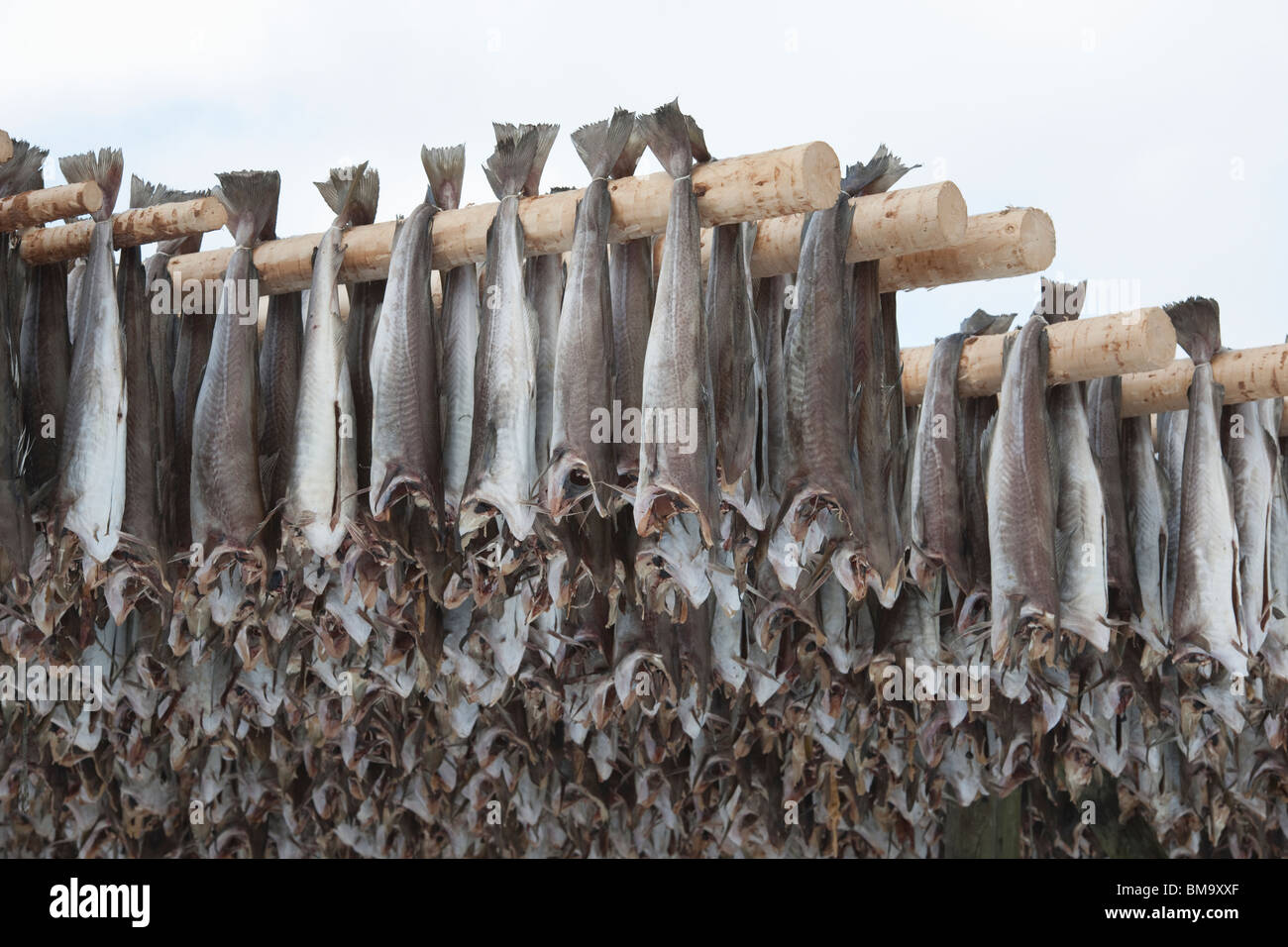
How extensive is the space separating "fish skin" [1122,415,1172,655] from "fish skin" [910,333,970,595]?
2.57ft

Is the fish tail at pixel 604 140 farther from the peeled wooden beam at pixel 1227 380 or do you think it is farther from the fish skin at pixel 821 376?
the peeled wooden beam at pixel 1227 380

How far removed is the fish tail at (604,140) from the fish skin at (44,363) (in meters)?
1.82

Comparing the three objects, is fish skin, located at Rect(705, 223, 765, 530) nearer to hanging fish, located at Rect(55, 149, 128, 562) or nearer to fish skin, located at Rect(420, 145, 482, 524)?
fish skin, located at Rect(420, 145, 482, 524)

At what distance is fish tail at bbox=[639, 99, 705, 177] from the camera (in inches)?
131

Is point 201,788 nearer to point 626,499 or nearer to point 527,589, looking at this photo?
point 527,589

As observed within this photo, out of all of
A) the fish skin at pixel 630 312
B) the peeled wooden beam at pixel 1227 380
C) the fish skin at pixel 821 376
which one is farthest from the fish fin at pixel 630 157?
the peeled wooden beam at pixel 1227 380

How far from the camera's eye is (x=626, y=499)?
333cm

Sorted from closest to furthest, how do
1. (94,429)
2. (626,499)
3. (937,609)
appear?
(626,499), (94,429), (937,609)

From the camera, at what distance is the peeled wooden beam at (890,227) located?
3.32 metres

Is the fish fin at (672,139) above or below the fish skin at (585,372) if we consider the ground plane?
above

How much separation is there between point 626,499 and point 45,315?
2085mm

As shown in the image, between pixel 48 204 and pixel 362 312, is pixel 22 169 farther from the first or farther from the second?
pixel 362 312

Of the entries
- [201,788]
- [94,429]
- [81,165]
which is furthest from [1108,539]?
[201,788]

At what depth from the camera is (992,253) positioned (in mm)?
3557
